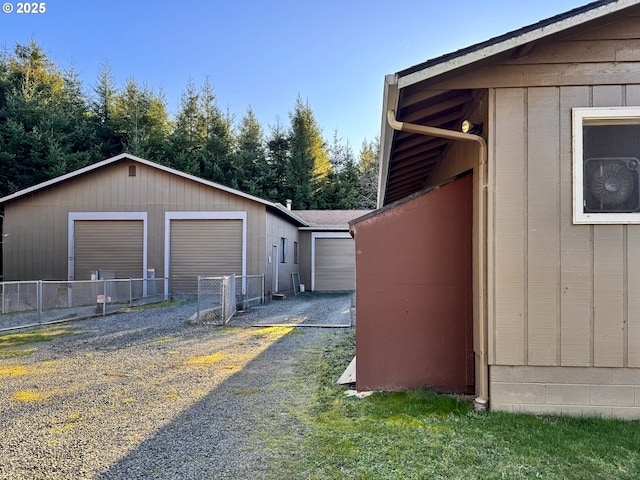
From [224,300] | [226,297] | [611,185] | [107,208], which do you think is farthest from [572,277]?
[107,208]

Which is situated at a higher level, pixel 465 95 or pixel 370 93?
pixel 370 93

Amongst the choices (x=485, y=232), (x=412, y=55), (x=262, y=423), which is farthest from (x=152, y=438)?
(x=412, y=55)

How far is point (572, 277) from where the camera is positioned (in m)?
3.51

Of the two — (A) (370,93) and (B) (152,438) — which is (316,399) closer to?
(B) (152,438)

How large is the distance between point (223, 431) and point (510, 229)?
2.89m

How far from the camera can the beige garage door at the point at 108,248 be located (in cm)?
1509

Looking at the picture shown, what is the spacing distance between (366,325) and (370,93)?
20.9 m

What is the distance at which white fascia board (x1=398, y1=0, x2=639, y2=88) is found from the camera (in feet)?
11.0

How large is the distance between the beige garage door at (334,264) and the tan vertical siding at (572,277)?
52.6 feet

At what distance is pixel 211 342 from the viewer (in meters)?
7.40

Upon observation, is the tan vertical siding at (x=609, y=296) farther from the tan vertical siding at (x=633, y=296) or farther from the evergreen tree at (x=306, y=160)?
the evergreen tree at (x=306, y=160)

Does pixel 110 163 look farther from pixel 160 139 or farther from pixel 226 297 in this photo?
pixel 160 139

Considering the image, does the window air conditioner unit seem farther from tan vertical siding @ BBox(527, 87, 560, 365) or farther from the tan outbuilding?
tan vertical siding @ BBox(527, 87, 560, 365)

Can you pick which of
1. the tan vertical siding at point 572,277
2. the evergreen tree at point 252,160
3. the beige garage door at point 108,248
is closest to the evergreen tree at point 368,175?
the evergreen tree at point 252,160
